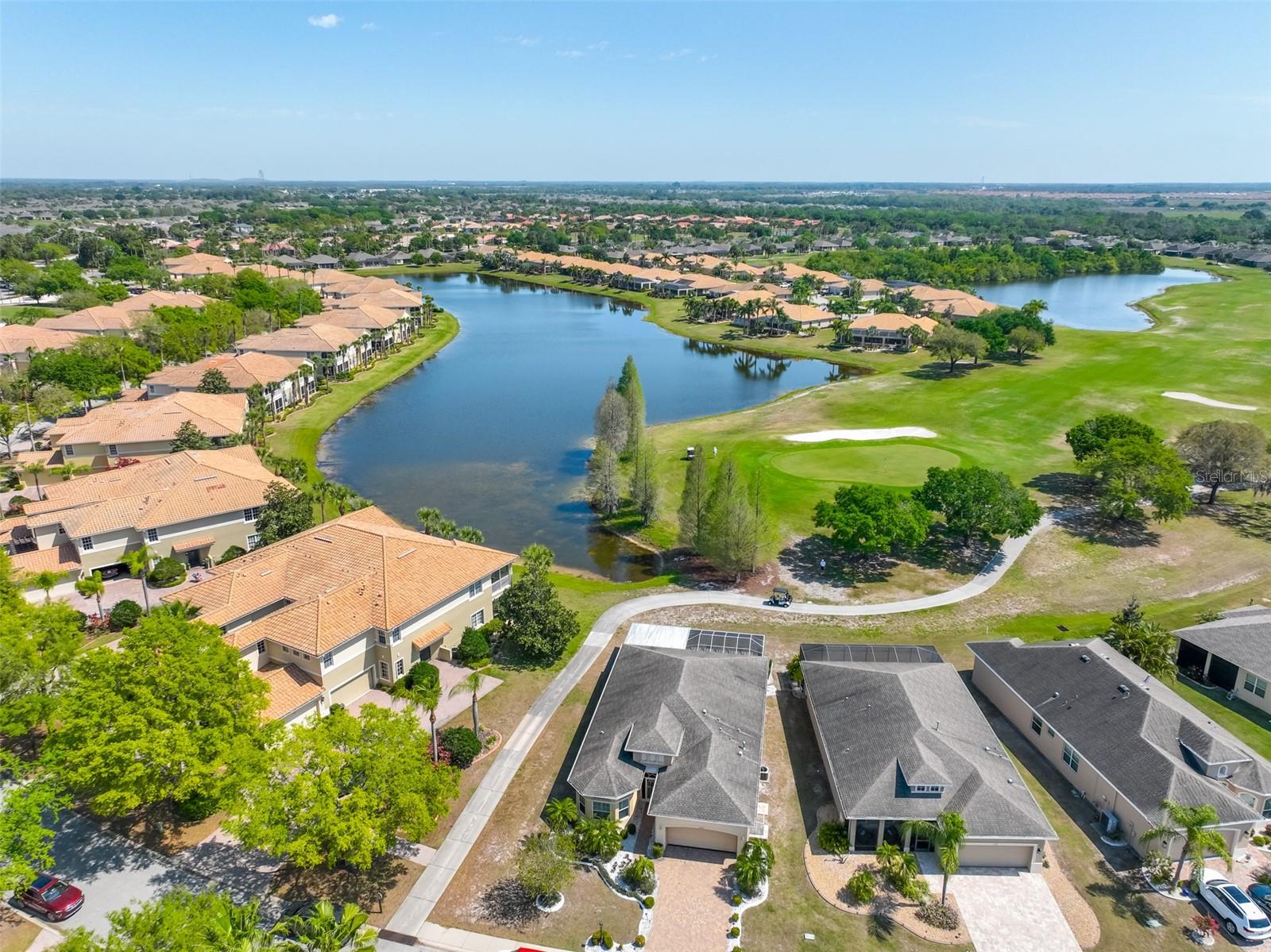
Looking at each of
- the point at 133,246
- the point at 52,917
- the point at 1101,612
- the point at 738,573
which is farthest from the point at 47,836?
the point at 133,246

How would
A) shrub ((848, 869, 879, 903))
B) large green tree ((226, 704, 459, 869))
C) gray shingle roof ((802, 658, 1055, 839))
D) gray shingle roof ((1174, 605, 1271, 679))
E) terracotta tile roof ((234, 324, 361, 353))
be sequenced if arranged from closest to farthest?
large green tree ((226, 704, 459, 869)) < shrub ((848, 869, 879, 903)) < gray shingle roof ((802, 658, 1055, 839)) < gray shingle roof ((1174, 605, 1271, 679)) < terracotta tile roof ((234, 324, 361, 353))

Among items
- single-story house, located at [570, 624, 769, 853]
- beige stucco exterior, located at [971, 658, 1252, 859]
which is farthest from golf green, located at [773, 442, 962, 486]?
single-story house, located at [570, 624, 769, 853]

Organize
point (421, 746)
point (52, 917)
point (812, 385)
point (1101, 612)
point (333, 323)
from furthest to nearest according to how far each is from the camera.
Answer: point (333, 323) < point (812, 385) < point (1101, 612) < point (421, 746) < point (52, 917)

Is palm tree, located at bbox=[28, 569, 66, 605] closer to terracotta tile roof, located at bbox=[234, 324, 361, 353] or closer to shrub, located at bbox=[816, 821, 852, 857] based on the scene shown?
shrub, located at bbox=[816, 821, 852, 857]

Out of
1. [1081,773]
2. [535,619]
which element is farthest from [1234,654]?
[535,619]

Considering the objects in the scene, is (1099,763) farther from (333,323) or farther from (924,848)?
(333,323)

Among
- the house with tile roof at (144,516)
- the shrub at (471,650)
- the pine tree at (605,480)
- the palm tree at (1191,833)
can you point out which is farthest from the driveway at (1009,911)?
the house with tile roof at (144,516)
